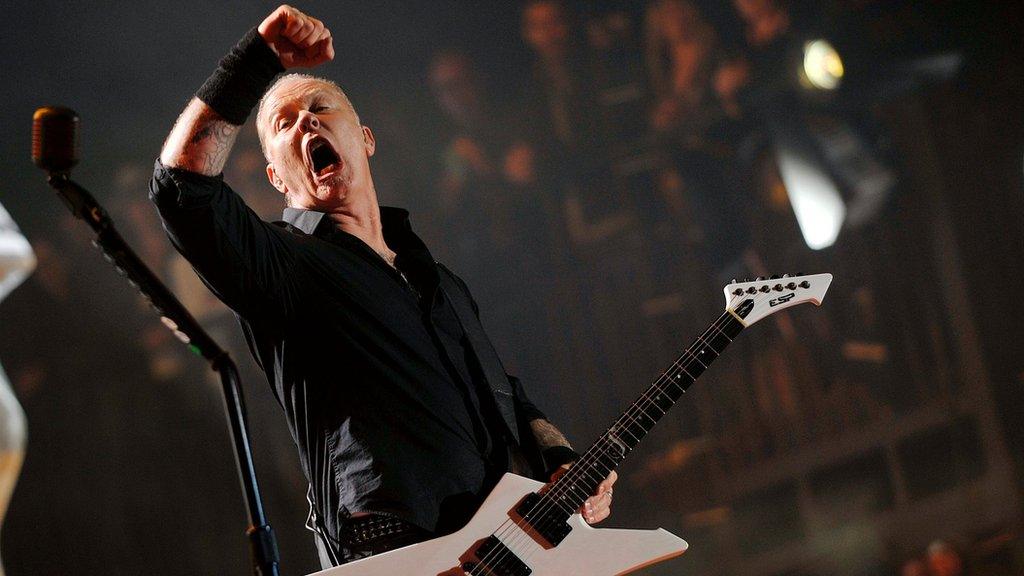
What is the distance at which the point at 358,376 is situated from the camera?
1.39 metres

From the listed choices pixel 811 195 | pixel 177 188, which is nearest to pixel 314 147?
pixel 177 188

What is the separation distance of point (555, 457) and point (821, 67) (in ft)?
6.11

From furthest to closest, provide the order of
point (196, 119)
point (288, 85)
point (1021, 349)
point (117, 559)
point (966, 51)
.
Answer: point (966, 51), point (1021, 349), point (117, 559), point (288, 85), point (196, 119)

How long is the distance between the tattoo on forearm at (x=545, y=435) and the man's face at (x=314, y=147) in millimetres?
586

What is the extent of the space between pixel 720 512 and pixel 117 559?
1.69 m

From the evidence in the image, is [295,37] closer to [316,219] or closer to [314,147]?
[316,219]

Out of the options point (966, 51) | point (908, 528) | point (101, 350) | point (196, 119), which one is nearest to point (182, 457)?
point (101, 350)

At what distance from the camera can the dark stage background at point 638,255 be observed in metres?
2.41

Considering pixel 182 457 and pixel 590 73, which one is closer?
pixel 182 457

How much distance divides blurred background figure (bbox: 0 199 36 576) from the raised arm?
154cm

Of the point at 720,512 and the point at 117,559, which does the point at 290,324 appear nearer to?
the point at 117,559

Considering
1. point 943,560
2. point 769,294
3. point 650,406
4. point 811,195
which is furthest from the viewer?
point 811,195

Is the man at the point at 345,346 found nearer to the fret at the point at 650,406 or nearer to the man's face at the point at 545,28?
the fret at the point at 650,406

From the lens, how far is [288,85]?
1867 millimetres
